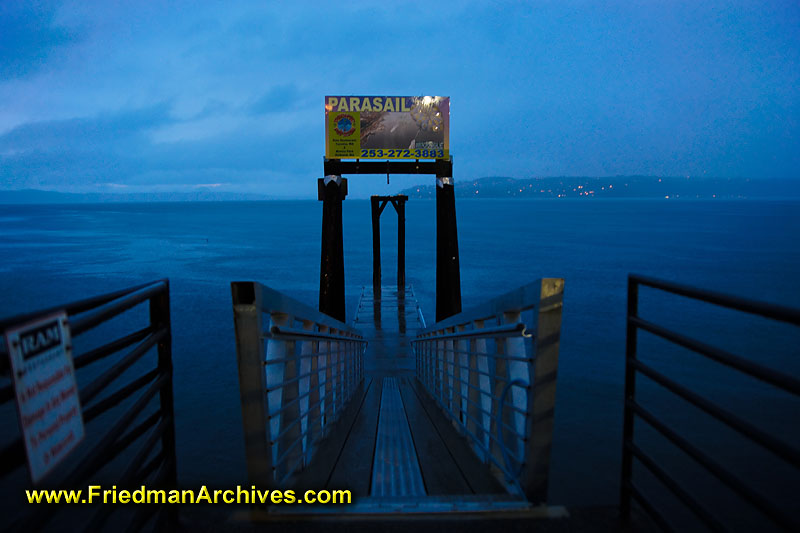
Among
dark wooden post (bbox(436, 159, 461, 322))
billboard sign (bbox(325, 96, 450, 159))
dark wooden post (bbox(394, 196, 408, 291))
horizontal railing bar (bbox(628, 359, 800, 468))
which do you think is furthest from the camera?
dark wooden post (bbox(394, 196, 408, 291))

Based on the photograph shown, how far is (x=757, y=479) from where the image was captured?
8328 mm

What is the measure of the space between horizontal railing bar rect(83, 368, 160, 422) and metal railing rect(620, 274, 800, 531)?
1.94m

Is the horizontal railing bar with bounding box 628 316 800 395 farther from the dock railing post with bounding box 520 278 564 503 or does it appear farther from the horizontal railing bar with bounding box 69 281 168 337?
the horizontal railing bar with bounding box 69 281 168 337

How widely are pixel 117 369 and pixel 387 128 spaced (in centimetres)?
1309

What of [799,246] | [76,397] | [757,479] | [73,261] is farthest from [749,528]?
[799,246]

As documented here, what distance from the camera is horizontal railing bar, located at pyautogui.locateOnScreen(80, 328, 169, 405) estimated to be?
1.70m

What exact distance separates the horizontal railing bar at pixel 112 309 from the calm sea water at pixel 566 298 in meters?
7.44

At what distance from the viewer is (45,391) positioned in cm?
144

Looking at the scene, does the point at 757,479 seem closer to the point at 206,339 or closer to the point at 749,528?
the point at 749,528

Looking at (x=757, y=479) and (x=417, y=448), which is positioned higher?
(x=417, y=448)

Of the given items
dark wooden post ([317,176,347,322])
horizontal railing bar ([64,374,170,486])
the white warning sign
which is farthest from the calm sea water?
the white warning sign

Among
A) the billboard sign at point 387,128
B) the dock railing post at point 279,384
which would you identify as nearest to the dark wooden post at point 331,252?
the billboard sign at point 387,128

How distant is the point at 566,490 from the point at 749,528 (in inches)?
95.4

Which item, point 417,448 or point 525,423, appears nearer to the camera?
point 525,423
